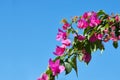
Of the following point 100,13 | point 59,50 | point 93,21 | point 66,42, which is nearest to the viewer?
point 59,50

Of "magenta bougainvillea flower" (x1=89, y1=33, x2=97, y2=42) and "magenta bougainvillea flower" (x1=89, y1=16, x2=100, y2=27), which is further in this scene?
"magenta bougainvillea flower" (x1=89, y1=16, x2=100, y2=27)

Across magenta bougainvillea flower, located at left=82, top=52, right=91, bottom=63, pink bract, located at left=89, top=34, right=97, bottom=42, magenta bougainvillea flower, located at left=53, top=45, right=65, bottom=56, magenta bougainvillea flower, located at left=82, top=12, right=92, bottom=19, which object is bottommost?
magenta bougainvillea flower, located at left=82, top=52, right=91, bottom=63

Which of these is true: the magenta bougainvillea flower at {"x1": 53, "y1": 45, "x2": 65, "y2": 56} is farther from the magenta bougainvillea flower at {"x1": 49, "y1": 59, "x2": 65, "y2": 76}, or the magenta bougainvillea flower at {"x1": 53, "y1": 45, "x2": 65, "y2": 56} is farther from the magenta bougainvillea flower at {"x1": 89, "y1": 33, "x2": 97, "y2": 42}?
the magenta bougainvillea flower at {"x1": 89, "y1": 33, "x2": 97, "y2": 42}

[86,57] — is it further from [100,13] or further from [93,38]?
[100,13]

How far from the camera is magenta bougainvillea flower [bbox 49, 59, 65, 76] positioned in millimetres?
3164

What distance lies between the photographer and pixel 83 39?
3.56m

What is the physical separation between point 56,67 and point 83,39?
1.68ft

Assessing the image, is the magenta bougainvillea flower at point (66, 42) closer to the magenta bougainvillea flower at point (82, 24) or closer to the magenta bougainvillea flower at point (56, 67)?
the magenta bougainvillea flower at point (82, 24)

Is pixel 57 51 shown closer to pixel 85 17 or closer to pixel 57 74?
pixel 57 74

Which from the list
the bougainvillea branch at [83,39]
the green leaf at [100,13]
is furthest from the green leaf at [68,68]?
the green leaf at [100,13]

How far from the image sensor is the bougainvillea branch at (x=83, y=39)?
3221 mm

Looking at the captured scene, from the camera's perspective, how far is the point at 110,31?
147 inches

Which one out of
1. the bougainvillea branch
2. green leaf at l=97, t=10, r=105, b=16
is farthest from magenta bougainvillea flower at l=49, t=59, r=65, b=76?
green leaf at l=97, t=10, r=105, b=16

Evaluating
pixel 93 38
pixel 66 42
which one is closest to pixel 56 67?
pixel 66 42
